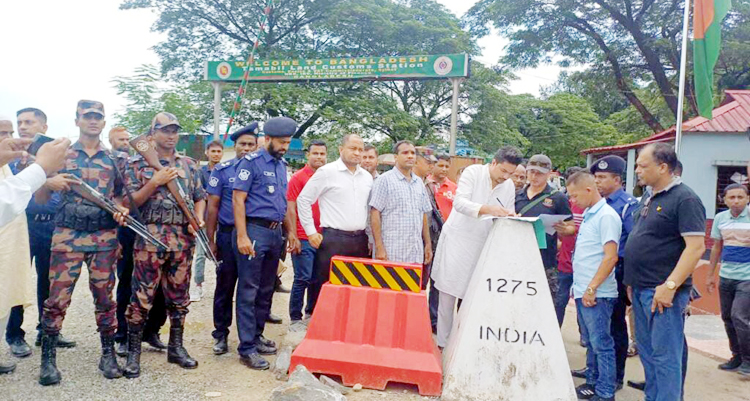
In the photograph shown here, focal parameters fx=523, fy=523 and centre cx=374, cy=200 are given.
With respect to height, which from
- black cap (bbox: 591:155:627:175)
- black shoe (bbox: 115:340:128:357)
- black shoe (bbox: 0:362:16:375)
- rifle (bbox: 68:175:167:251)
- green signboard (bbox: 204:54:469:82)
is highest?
green signboard (bbox: 204:54:469:82)

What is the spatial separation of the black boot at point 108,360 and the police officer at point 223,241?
837mm

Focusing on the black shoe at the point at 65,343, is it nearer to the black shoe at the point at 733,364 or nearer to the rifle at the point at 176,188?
the rifle at the point at 176,188

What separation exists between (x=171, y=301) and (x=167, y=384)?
0.62 m

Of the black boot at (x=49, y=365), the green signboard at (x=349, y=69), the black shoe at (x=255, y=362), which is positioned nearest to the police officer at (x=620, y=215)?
the black shoe at (x=255, y=362)

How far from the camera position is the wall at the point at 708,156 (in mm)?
12023

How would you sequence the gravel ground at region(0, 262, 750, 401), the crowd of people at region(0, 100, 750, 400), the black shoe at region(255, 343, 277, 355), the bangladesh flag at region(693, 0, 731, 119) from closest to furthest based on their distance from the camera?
the crowd of people at region(0, 100, 750, 400), the gravel ground at region(0, 262, 750, 401), the black shoe at region(255, 343, 277, 355), the bangladesh flag at region(693, 0, 731, 119)

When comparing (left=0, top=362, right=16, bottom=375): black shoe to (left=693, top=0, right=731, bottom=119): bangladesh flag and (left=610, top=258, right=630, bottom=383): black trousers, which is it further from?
(left=693, top=0, right=731, bottom=119): bangladesh flag

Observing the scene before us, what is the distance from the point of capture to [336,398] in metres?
3.31

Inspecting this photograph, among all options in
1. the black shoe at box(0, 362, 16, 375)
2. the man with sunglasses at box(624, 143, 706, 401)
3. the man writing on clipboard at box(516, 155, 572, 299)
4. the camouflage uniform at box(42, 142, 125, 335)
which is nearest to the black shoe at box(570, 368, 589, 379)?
the man writing on clipboard at box(516, 155, 572, 299)

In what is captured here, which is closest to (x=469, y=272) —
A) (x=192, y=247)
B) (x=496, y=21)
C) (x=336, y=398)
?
(x=336, y=398)

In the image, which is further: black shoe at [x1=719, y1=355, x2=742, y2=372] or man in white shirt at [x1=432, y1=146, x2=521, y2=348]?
black shoe at [x1=719, y1=355, x2=742, y2=372]

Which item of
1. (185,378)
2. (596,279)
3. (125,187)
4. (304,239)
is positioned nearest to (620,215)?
(596,279)

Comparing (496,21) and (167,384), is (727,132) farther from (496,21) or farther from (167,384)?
(167,384)

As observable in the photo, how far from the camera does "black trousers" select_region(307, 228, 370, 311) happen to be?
4.58 meters
